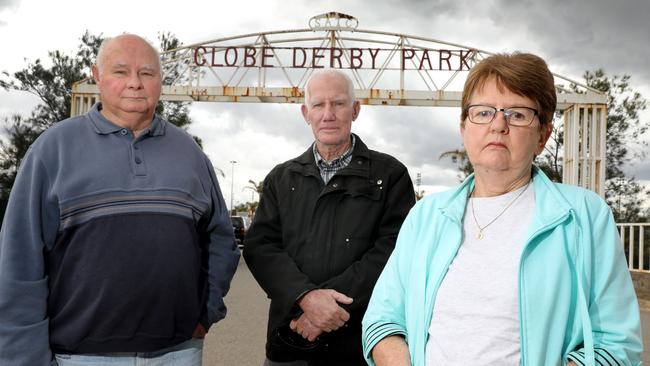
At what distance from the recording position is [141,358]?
111 inches

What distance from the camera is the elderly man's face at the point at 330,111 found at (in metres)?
3.53

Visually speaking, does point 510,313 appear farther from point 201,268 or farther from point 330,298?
point 201,268

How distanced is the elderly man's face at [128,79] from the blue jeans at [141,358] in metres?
1.07

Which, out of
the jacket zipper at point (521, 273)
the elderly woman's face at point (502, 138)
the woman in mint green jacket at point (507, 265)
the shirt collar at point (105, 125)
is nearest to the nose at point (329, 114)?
the shirt collar at point (105, 125)

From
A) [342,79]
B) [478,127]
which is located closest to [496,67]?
[478,127]

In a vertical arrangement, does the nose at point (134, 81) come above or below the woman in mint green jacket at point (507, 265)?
above

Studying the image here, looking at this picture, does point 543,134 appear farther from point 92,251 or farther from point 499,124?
point 92,251

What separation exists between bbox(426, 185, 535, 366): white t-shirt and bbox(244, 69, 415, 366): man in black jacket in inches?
36.8

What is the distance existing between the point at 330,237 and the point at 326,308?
37 centimetres

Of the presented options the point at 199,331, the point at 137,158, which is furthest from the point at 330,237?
the point at 137,158

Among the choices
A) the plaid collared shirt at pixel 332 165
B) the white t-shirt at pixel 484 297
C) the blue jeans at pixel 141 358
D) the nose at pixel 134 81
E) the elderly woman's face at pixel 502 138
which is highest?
the nose at pixel 134 81

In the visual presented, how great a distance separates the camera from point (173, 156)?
306cm

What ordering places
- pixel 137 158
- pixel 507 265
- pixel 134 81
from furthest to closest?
pixel 134 81 < pixel 137 158 < pixel 507 265

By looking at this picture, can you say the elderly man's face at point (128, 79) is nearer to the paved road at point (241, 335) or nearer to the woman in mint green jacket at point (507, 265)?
the woman in mint green jacket at point (507, 265)
